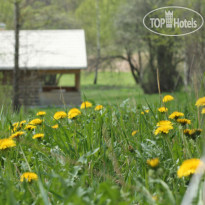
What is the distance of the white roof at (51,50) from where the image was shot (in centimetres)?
1712

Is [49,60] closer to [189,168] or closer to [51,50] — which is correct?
[51,50]

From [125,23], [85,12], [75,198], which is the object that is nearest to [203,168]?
[75,198]

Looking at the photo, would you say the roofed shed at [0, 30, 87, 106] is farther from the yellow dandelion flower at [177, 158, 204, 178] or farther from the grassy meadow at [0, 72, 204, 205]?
the yellow dandelion flower at [177, 158, 204, 178]

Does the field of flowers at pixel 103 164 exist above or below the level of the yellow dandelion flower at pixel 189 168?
below

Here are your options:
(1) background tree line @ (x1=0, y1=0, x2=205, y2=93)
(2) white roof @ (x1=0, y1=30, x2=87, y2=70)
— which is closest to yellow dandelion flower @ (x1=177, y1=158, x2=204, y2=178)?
(1) background tree line @ (x1=0, y1=0, x2=205, y2=93)

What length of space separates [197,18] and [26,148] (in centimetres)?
197

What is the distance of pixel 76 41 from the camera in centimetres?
1912

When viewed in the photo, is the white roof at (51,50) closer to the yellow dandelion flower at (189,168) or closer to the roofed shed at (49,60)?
the roofed shed at (49,60)

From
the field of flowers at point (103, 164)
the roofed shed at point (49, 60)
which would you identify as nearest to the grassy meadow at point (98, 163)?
the field of flowers at point (103, 164)

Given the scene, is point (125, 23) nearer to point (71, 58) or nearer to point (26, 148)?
point (71, 58)

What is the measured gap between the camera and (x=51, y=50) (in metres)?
18.3

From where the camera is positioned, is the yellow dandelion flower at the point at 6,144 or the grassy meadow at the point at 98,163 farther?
the yellow dandelion flower at the point at 6,144

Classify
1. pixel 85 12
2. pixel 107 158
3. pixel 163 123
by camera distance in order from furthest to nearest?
pixel 85 12 → pixel 107 158 → pixel 163 123

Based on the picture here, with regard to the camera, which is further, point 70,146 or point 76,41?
point 76,41
